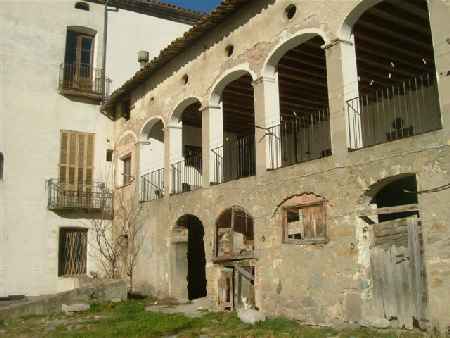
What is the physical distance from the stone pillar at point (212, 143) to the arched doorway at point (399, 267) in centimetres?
500

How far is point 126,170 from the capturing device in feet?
57.2

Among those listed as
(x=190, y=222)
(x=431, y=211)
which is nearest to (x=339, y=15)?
(x=431, y=211)

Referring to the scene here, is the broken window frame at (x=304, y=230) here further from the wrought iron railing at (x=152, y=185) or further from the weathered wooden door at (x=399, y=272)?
the wrought iron railing at (x=152, y=185)

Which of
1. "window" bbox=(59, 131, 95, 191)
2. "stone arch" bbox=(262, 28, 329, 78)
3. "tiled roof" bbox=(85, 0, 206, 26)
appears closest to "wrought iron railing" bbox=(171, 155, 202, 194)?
"window" bbox=(59, 131, 95, 191)

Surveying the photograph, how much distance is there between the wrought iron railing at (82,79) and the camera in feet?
57.9

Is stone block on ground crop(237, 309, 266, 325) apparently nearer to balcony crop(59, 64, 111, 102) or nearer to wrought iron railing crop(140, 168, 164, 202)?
wrought iron railing crop(140, 168, 164, 202)

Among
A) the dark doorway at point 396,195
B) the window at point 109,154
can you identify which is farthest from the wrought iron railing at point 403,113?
the window at point 109,154

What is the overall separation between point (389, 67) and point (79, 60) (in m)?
11.1

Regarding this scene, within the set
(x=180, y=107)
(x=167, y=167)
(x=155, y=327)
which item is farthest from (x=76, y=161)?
(x=155, y=327)

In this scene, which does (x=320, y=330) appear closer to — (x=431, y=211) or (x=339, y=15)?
(x=431, y=211)

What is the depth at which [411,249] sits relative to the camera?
26.3 ft

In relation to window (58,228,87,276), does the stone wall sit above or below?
below

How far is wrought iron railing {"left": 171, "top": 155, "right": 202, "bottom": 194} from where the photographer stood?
14.5m

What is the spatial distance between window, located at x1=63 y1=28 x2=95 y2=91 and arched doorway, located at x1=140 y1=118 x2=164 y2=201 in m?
3.26
